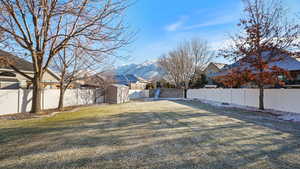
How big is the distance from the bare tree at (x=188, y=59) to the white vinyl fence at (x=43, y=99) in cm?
1320

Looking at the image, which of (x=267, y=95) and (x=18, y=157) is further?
(x=267, y=95)

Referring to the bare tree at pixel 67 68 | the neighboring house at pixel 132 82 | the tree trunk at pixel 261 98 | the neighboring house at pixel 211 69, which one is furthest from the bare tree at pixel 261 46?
the neighboring house at pixel 132 82

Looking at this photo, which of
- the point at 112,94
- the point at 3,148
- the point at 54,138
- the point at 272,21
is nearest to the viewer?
the point at 3,148

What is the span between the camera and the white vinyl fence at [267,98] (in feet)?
25.1

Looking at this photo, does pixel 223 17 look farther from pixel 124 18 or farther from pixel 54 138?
pixel 54 138

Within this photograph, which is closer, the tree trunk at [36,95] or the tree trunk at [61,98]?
the tree trunk at [36,95]

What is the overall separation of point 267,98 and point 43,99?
536 inches

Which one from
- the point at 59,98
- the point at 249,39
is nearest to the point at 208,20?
the point at 249,39

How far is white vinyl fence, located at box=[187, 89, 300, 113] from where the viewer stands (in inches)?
301

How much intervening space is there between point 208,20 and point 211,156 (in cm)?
1207

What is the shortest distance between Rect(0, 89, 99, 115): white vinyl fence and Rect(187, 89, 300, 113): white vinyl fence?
11.8 m

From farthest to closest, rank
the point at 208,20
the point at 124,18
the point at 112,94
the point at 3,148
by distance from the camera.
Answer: the point at 112,94 → the point at 208,20 → the point at 124,18 → the point at 3,148

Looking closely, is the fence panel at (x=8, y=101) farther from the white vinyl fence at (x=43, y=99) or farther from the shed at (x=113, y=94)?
the shed at (x=113, y=94)

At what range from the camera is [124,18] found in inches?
237
